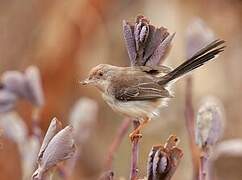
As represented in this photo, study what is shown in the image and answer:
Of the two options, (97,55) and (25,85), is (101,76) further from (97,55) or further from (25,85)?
(97,55)

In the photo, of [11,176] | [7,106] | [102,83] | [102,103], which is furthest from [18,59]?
[102,83]

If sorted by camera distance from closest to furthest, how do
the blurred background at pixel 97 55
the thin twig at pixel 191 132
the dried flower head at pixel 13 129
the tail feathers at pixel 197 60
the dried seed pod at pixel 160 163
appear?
the dried seed pod at pixel 160 163
the tail feathers at pixel 197 60
the thin twig at pixel 191 132
the dried flower head at pixel 13 129
the blurred background at pixel 97 55

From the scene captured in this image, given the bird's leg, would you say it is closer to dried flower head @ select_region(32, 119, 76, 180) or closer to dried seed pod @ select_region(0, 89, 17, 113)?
dried flower head @ select_region(32, 119, 76, 180)

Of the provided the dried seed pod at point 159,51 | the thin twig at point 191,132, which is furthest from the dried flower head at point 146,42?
→ the thin twig at point 191,132

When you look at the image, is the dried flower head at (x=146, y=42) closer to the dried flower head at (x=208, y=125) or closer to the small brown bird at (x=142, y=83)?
the small brown bird at (x=142, y=83)

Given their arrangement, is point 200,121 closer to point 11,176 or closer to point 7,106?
point 7,106

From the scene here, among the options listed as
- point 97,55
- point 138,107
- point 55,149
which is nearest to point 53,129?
point 55,149
